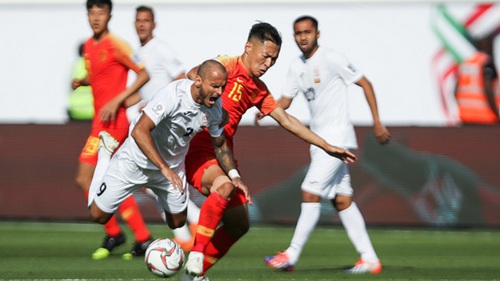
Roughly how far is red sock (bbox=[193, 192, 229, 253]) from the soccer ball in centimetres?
17

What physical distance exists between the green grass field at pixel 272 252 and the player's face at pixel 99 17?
2312 millimetres

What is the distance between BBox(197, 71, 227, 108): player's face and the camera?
25.1ft

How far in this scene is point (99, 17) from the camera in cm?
1068

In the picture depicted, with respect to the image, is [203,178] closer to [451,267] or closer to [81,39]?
[451,267]

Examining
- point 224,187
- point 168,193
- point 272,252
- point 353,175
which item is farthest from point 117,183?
point 353,175

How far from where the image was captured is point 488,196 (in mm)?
15062

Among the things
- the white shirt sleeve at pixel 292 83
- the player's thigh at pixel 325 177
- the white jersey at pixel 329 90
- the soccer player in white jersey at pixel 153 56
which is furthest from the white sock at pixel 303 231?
the soccer player in white jersey at pixel 153 56

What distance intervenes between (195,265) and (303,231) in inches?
85.5

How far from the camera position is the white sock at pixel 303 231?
955cm

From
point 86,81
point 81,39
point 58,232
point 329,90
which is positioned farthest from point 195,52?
point 329,90

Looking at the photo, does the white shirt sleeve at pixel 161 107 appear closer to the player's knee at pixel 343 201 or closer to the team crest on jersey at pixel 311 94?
the team crest on jersey at pixel 311 94

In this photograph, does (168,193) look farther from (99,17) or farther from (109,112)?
(99,17)

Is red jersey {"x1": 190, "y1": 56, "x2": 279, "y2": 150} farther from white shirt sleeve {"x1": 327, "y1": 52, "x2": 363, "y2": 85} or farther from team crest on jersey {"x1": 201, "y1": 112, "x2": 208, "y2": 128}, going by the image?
white shirt sleeve {"x1": 327, "y1": 52, "x2": 363, "y2": 85}

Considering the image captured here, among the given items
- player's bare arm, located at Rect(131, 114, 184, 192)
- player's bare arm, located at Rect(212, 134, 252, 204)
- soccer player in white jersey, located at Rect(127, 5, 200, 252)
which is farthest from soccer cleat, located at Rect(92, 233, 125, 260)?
player's bare arm, located at Rect(131, 114, 184, 192)
